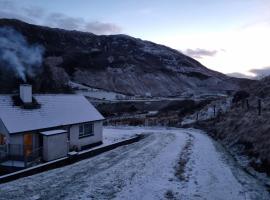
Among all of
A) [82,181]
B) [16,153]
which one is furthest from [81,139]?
[82,181]

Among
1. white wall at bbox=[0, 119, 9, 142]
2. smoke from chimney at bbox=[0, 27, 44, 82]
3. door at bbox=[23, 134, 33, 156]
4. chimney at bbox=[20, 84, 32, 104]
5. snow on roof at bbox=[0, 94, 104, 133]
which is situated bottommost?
door at bbox=[23, 134, 33, 156]

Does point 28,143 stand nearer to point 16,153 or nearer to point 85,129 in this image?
point 16,153

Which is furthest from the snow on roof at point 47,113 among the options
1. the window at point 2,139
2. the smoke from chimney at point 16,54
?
the smoke from chimney at point 16,54

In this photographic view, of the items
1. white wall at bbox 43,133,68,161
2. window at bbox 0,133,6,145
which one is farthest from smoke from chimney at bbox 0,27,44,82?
white wall at bbox 43,133,68,161

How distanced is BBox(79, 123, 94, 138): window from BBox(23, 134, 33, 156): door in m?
4.90

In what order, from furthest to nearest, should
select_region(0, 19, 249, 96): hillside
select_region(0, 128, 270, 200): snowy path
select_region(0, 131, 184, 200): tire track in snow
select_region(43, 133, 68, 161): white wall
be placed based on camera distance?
select_region(0, 19, 249, 96): hillside < select_region(43, 133, 68, 161): white wall < select_region(0, 131, 184, 200): tire track in snow < select_region(0, 128, 270, 200): snowy path

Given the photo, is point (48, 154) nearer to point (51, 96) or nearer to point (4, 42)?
point (51, 96)

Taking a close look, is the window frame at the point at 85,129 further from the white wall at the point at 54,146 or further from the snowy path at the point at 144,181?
the snowy path at the point at 144,181

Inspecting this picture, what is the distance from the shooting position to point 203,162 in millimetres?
16703

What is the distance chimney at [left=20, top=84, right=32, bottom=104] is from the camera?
20645 millimetres

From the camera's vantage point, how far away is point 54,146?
19.1 m

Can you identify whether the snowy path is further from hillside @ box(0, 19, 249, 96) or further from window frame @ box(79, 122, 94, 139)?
hillside @ box(0, 19, 249, 96)

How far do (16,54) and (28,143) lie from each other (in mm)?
16480

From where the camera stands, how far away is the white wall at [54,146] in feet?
61.4
